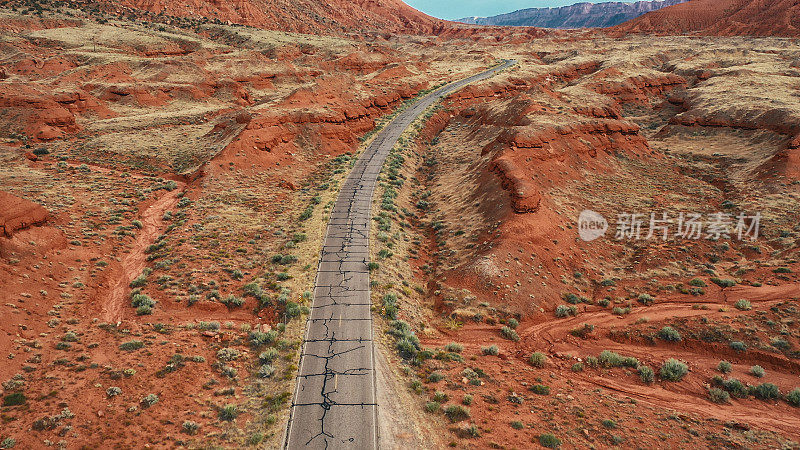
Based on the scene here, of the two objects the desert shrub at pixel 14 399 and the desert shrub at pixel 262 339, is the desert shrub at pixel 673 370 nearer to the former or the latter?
the desert shrub at pixel 262 339

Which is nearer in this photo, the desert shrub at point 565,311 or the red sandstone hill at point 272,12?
the desert shrub at point 565,311

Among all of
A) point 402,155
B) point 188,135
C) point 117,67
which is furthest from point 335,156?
point 117,67

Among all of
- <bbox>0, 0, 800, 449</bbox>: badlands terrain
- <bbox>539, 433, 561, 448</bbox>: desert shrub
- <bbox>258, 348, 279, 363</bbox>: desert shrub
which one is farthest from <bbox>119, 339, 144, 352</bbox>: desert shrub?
<bbox>539, 433, 561, 448</bbox>: desert shrub

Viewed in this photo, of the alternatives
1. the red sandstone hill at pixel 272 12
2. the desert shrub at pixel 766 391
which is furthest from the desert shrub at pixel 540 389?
the red sandstone hill at pixel 272 12

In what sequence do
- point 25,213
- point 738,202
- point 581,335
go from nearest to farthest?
point 581,335 → point 25,213 → point 738,202

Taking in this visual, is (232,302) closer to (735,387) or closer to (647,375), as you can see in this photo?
(647,375)

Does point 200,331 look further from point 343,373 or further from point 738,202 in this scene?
point 738,202
